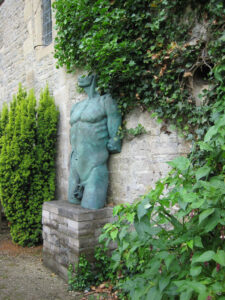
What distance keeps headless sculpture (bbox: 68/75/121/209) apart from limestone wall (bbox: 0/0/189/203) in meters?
0.17

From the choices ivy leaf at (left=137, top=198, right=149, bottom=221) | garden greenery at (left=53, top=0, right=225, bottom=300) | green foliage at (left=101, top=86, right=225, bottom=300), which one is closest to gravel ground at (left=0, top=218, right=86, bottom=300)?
garden greenery at (left=53, top=0, right=225, bottom=300)

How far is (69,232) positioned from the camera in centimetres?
341

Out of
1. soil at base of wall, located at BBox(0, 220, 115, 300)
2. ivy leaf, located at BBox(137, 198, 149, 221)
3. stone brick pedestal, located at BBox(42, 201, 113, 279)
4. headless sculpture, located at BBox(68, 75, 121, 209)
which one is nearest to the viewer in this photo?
ivy leaf, located at BBox(137, 198, 149, 221)

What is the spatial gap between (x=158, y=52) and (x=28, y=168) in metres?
2.85

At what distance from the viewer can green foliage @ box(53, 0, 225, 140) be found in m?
2.65

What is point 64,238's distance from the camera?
139 inches

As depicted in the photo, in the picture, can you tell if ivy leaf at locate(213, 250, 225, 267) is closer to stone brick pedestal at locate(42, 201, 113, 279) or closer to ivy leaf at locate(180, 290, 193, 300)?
ivy leaf at locate(180, 290, 193, 300)

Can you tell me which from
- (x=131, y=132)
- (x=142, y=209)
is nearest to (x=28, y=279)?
(x=131, y=132)

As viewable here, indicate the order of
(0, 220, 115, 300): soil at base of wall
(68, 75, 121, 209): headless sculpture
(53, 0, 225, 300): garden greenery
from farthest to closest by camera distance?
(68, 75, 121, 209): headless sculpture
(0, 220, 115, 300): soil at base of wall
(53, 0, 225, 300): garden greenery

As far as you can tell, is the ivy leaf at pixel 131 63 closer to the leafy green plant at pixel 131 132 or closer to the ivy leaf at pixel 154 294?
the leafy green plant at pixel 131 132

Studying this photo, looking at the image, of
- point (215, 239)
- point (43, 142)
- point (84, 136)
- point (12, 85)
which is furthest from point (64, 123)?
point (215, 239)

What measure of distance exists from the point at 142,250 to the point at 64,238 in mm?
1929

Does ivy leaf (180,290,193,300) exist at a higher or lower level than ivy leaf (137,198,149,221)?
lower

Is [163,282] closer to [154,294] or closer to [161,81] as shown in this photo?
[154,294]
